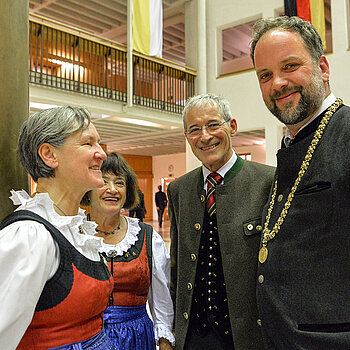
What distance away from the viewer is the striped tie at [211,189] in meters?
1.97

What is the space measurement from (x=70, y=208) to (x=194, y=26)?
11.1 m

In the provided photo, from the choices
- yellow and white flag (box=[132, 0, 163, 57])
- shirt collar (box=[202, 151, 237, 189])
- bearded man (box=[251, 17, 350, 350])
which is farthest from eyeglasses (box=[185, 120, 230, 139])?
yellow and white flag (box=[132, 0, 163, 57])

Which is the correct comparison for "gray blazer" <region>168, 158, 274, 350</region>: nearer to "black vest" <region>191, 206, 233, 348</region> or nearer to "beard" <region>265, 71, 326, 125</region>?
"black vest" <region>191, 206, 233, 348</region>

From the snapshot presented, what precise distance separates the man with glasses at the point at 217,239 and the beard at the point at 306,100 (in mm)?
617

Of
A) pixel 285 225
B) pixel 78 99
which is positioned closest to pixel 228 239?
pixel 285 225

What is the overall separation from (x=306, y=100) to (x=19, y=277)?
1.10 m

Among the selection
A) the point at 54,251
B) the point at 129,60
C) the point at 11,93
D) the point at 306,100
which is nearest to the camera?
the point at 54,251

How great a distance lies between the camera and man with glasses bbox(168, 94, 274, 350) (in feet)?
5.77

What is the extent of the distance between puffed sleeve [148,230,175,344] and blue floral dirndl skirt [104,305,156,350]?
7cm

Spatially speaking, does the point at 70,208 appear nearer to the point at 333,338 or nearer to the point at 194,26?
the point at 333,338

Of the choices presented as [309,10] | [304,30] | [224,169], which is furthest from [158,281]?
[309,10]

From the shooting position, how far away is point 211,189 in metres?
2.01

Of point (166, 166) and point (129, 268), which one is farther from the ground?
point (166, 166)

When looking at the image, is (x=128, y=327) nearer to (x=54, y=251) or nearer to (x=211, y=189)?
(x=211, y=189)
